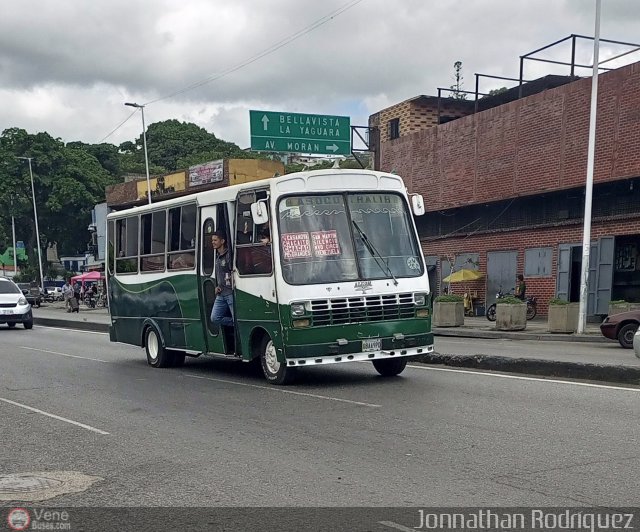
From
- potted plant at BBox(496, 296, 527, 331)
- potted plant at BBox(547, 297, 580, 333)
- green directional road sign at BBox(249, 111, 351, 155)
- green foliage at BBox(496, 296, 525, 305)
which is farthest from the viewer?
green directional road sign at BBox(249, 111, 351, 155)

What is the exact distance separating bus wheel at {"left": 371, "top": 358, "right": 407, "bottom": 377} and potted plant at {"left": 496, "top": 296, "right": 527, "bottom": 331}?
11001mm

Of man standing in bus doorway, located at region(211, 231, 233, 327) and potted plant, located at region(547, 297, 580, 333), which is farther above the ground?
man standing in bus doorway, located at region(211, 231, 233, 327)

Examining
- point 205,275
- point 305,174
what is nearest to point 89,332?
point 205,275

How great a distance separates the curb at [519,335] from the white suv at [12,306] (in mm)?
14232

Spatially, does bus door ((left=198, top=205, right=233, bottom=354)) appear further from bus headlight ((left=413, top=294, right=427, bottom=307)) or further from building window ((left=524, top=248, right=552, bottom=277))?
building window ((left=524, top=248, right=552, bottom=277))

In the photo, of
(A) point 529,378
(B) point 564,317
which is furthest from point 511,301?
(A) point 529,378

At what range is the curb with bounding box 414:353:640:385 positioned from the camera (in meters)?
10.6

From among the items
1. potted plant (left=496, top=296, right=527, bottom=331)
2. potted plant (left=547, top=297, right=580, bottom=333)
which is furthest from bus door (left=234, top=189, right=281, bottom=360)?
potted plant (left=496, top=296, right=527, bottom=331)

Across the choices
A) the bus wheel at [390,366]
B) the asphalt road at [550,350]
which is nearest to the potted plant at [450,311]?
the asphalt road at [550,350]

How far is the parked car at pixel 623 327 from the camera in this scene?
1666 centimetres

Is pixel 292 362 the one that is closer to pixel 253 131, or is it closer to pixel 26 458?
pixel 26 458

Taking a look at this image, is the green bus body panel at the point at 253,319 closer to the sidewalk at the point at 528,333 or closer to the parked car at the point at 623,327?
the parked car at the point at 623,327

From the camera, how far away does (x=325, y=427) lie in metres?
8.05

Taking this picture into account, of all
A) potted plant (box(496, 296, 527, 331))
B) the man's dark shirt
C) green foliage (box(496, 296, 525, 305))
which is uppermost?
the man's dark shirt
